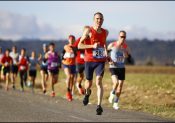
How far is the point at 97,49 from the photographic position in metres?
14.8

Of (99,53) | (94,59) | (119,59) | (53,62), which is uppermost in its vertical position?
(99,53)

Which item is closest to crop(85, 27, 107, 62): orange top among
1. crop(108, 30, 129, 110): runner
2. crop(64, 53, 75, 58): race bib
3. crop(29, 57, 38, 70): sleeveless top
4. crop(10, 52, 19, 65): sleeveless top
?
crop(108, 30, 129, 110): runner

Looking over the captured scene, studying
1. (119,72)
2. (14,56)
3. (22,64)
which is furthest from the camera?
(14,56)

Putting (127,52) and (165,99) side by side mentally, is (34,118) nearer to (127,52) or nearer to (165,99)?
(127,52)

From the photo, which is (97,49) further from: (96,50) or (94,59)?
(94,59)

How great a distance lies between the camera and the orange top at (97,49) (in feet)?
48.7

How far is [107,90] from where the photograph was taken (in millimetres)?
27531

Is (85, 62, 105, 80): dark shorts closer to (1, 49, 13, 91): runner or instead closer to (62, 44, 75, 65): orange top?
(62, 44, 75, 65): orange top

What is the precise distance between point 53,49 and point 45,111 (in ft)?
28.2

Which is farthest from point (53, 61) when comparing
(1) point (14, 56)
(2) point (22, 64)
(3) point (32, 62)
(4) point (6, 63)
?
(1) point (14, 56)

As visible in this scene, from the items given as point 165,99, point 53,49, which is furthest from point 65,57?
point 165,99

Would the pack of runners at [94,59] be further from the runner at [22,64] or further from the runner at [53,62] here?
the runner at [22,64]

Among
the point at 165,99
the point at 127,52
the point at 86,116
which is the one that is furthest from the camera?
the point at 165,99

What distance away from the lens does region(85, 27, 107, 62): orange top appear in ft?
48.7
